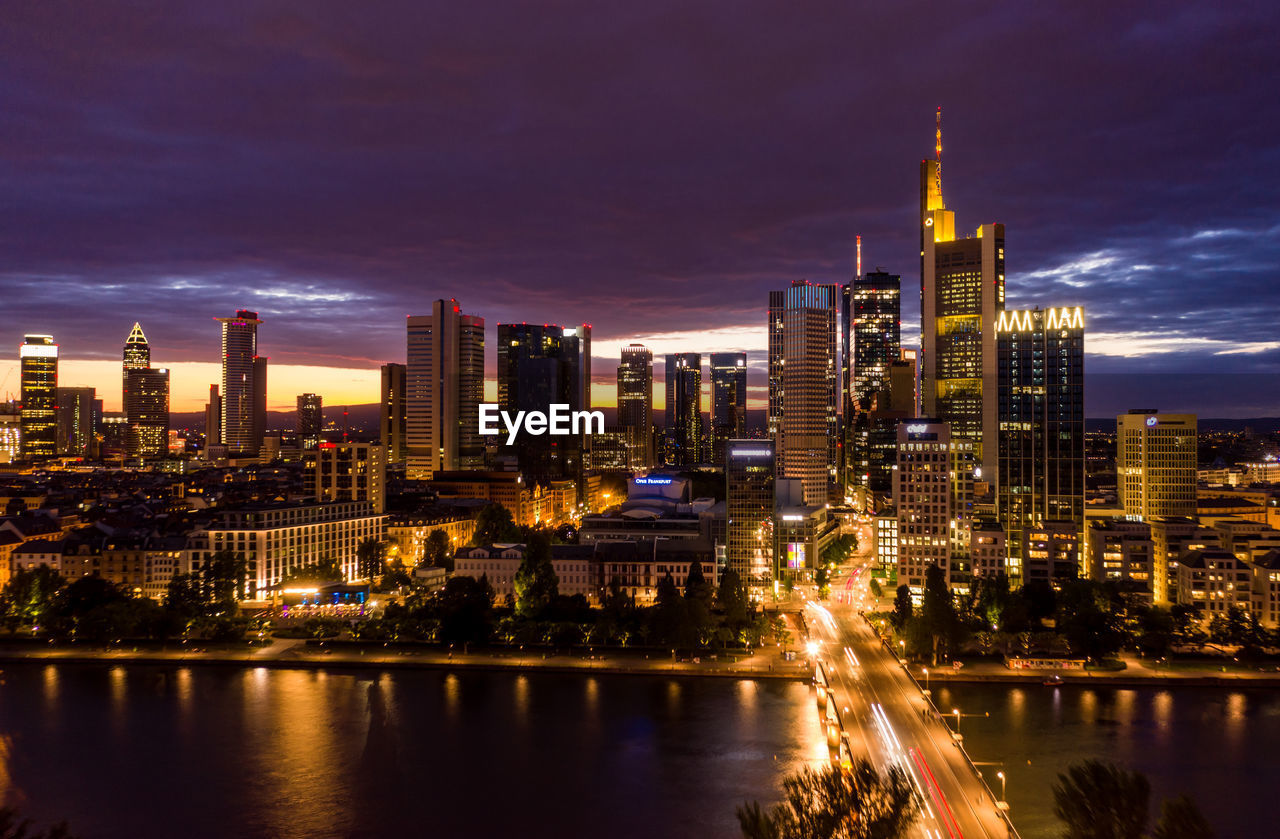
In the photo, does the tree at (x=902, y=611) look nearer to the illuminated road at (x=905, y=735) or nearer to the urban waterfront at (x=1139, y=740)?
the illuminated road at (x=905, y=735)

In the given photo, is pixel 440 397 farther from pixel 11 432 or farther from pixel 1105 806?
pixel 1105 806

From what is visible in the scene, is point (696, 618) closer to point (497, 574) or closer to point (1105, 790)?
point (497, 574)

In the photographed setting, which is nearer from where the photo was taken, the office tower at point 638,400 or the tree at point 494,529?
the tree at point 494,529

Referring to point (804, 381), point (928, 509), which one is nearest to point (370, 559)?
point (928, 509)

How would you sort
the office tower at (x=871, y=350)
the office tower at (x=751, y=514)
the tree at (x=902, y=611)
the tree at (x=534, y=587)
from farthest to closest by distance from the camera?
the office tower at (x=871, y=350)
the office tower at (x=751, y=514)
the tree at (x=534, y=587)
the tree at (x=902, y=611)

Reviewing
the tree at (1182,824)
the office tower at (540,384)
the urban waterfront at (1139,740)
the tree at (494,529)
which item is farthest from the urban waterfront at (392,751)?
the office tower at (540,384)

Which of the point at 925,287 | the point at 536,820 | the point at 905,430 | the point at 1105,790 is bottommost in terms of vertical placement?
the point at 536,820

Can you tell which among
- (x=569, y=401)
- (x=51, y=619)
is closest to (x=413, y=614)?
→ (x=51, y=619)
